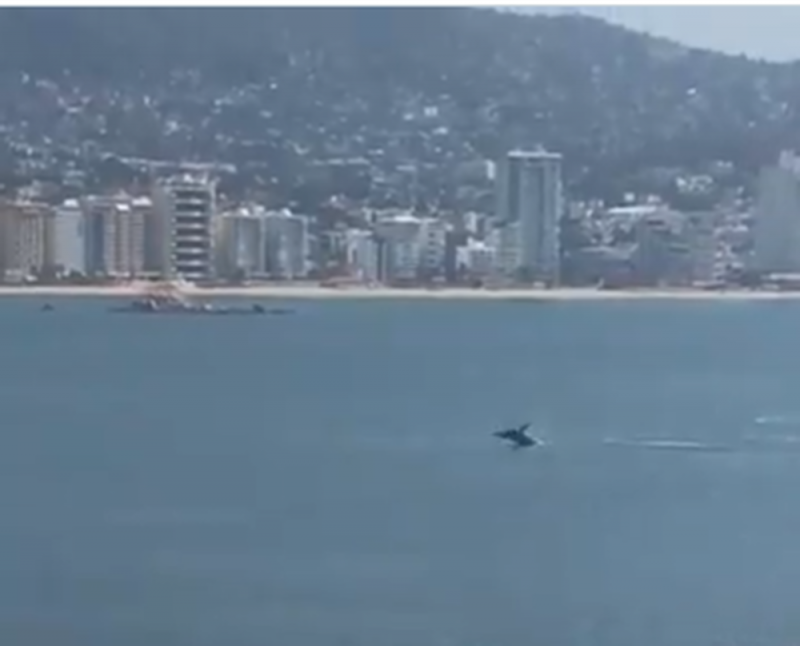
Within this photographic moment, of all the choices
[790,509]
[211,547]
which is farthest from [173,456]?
[790,509]

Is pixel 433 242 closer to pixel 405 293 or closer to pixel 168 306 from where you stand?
pixel 405 293

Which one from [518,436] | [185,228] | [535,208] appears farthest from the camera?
[518,436]

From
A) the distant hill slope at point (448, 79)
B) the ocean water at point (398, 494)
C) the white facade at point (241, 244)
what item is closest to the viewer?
the distant hill slope at point (448, 79)

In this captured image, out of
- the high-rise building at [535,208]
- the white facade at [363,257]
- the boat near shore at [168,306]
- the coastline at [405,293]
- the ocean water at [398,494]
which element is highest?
the high-rise building at [535,208]

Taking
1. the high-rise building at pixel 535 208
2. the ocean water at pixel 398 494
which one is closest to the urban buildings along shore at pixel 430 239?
the high-rise building at pixel 535 208

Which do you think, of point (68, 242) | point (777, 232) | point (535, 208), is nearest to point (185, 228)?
point (68, 242)

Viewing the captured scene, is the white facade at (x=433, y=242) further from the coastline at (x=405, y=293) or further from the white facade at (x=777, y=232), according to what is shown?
the white facade at (x=777, y=232)
